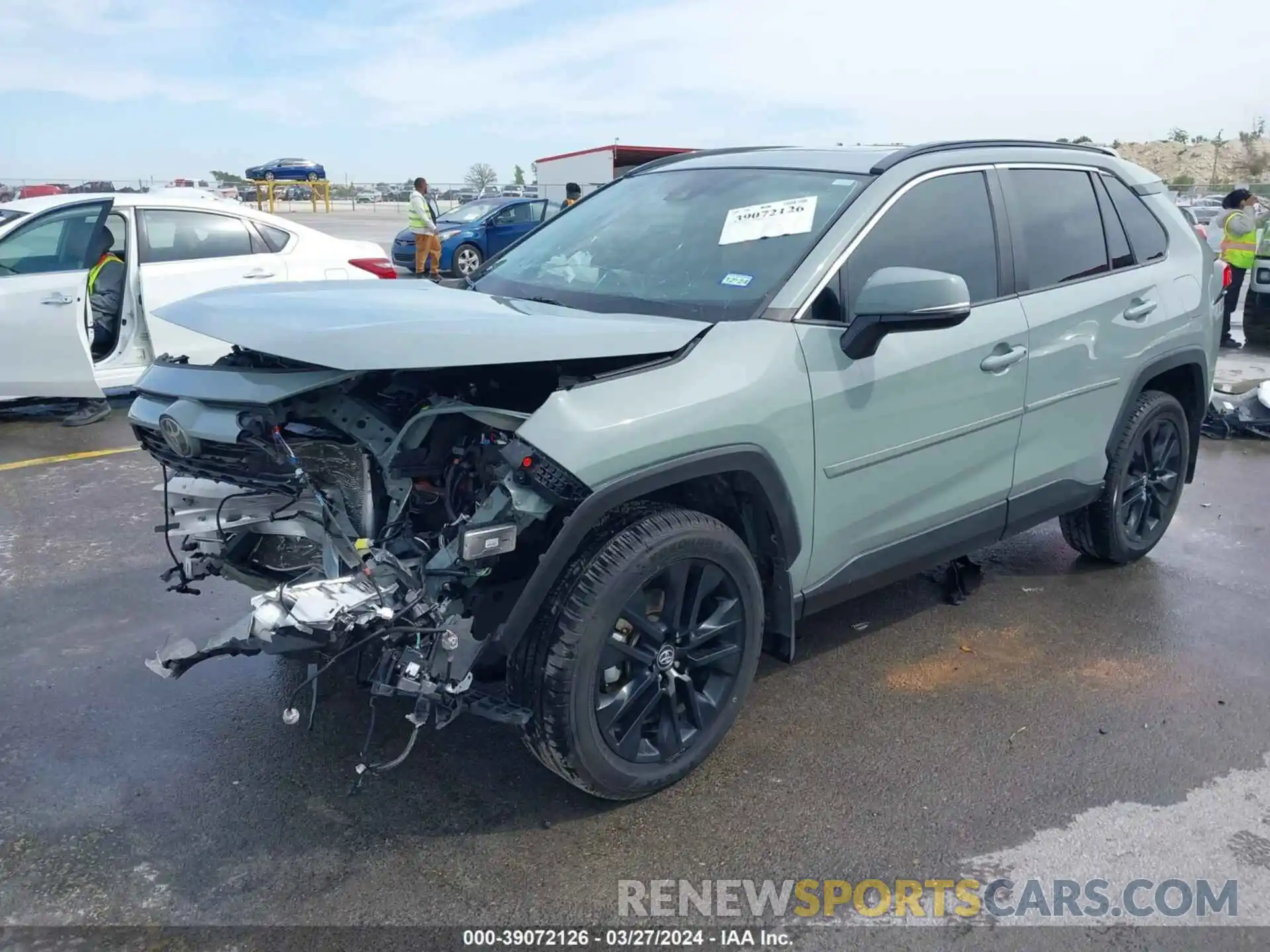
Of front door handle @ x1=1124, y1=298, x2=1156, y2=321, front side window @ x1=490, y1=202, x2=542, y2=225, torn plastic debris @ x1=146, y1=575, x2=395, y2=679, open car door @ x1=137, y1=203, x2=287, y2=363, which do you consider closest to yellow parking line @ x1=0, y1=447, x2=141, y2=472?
open car door @ x1=137, y1=203, x2=287, y2=363

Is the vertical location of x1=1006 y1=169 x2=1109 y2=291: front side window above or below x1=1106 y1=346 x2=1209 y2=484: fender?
above

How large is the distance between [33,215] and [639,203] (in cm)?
546

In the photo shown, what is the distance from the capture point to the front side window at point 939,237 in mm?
3371

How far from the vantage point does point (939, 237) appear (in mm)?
3621

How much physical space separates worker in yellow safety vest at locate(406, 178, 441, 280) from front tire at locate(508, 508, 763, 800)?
589 inches

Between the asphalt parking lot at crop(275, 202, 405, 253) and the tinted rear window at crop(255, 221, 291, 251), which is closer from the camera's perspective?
the tinted rear window at crop(255, 221, 291, 251)

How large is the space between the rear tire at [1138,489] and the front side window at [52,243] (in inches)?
268

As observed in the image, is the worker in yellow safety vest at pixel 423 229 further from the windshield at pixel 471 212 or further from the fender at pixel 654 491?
the fender at pixel 654 491

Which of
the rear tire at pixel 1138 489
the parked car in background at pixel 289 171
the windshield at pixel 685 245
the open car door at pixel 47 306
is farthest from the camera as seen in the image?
the parked car in background at pixel 289 171

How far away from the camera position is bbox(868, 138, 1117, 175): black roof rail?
3.56 metres

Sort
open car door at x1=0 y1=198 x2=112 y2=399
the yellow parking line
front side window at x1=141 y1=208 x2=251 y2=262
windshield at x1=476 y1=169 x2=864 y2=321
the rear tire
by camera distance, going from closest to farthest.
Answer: windshield at x1=476 y1=169 x2=864 y2=321 < the rear tire < the yellow parking line < open car door at x1=0 y1=198 x2=112 y2=399 < front side window at x1=141 y1=208 x2=251 y2=262

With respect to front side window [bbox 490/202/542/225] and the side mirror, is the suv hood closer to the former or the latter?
the side mirror

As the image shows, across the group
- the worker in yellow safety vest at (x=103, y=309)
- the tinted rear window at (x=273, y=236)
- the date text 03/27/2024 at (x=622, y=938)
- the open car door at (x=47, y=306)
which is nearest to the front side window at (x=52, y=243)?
the open car door at (x=47, y=306)

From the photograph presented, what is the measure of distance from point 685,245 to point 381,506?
4.69 ft
